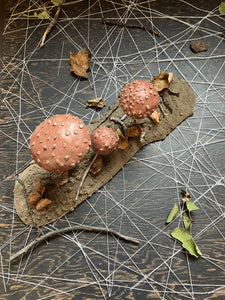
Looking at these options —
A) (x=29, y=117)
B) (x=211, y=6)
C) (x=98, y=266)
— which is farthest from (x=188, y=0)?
(x=98, y=266)

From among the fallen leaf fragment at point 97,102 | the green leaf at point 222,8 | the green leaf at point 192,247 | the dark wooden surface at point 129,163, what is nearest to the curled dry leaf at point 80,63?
the dark wooden surface at point 129,163

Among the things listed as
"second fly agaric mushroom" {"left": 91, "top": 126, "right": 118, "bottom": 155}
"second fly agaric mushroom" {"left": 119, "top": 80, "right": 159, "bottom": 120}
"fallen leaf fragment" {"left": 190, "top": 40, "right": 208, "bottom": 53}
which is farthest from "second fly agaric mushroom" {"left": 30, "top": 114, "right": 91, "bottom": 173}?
"fallen leaf fragment" {"left": 190, "top": 40, "right": 208, "bottom": 53}

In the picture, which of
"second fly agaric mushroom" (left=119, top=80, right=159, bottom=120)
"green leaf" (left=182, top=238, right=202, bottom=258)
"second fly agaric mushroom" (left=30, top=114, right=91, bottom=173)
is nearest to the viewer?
"second fly agaric mushroom" (left=30, top=114, right=91, bottom=173)

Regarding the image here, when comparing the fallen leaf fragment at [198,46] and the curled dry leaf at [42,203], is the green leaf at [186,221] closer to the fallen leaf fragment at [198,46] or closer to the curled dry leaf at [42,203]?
the curled dry leaf at [42,203]

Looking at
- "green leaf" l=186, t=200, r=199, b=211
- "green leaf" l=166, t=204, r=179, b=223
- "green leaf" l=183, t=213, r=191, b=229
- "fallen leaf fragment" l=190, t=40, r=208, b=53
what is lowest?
"green leaf" l=183, t=213, r=191, b=229

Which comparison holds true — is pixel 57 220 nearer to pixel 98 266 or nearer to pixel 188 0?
pixel 98 266

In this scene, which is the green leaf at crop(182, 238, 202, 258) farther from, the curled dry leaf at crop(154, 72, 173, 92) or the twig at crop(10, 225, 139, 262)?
the curled dry leaf at crop(154, 72, 173, 92)
